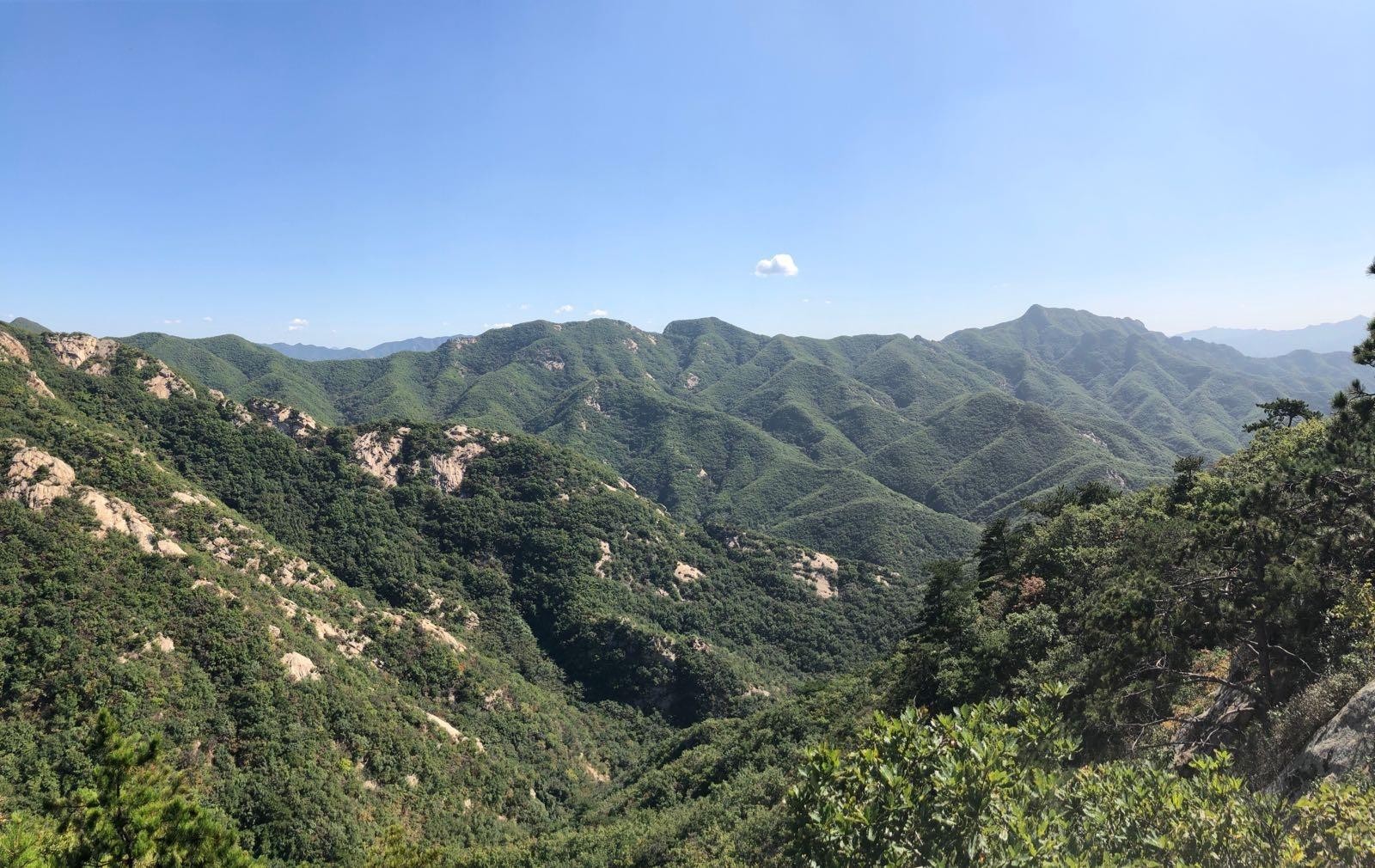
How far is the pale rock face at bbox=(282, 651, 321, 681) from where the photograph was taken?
181ft

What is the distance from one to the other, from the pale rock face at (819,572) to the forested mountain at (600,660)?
2.88ft

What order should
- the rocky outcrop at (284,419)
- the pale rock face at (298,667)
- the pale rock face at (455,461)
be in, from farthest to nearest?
the pale rock face at (455,461)
the rocky outcrop at (284,419)
the pale rock face at (298,667)

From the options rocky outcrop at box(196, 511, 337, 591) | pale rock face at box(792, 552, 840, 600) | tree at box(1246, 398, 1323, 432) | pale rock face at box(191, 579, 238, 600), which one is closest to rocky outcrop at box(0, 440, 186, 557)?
pale rock face at box(191, 579, 238, 600)

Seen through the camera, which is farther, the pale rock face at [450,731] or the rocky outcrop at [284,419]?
the rocky outcrop at [284,419]

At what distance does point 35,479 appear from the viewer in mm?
53094

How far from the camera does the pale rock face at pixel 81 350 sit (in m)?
98.4

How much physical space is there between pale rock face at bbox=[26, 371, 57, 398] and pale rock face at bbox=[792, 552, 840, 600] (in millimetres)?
129811

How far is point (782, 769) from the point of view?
4703 cm

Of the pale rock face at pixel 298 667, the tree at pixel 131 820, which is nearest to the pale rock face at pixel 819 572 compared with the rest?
the pale rock face at pixel 298 667

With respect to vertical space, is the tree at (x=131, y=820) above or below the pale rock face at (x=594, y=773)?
above

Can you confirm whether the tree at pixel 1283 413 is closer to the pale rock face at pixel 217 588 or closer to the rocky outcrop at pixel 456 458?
the pale rock face at pixel 217 588

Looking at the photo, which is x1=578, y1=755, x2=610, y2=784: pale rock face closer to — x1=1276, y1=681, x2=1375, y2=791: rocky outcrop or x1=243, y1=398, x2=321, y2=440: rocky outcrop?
x1=1276, y1=681, x2=1375, y2=791: rocky outcrop

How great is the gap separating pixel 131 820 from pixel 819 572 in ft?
421

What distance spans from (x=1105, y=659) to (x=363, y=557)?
104408 millimetres
